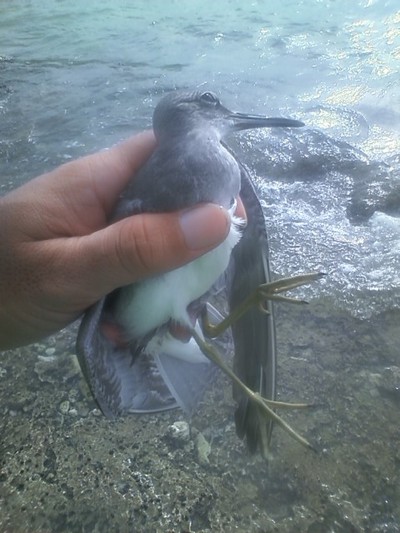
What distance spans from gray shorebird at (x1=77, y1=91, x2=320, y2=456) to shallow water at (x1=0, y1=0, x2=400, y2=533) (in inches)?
11.8

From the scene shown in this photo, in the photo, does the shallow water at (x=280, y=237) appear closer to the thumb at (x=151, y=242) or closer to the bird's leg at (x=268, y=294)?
the bird's leg at (x=268, y=294)

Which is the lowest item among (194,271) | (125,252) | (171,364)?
(171,364)

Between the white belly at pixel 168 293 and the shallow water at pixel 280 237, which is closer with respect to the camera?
the white belly at pixel 168 293

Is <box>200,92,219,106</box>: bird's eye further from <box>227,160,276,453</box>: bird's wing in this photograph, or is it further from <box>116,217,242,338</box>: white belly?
<box>116,217,242,338</box>: white belly

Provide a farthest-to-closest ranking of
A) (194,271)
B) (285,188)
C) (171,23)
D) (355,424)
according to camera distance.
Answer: (171,23) < (285,188) < (355,424) < (194,271)

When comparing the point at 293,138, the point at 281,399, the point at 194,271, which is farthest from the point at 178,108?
the point at 293,138

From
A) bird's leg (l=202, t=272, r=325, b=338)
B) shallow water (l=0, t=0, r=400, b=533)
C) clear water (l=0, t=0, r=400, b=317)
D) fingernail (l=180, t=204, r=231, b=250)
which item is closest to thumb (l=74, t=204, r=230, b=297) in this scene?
fingernail (l=180, t=204, r=231, b=250)

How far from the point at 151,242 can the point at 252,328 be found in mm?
716

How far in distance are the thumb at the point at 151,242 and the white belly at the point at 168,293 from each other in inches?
6.3

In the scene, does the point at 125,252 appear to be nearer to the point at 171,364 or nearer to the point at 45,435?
the point at 171,364

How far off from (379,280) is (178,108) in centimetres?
158

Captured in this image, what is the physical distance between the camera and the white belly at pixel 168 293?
198 centimetres

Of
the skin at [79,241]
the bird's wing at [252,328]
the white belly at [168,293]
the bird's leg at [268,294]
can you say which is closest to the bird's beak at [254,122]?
the bird's wing at [252,328]

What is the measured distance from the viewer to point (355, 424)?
2.47 meters
